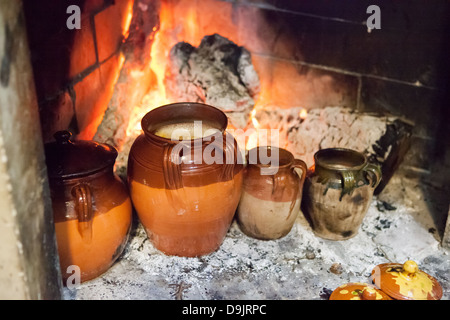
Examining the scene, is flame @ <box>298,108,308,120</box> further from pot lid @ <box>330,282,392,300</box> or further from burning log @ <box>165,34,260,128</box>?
pot lid @ <box>330,282,392,300</box>

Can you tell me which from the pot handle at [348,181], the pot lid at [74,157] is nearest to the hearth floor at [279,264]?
the pot handle at [348,181]

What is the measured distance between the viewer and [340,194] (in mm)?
3434

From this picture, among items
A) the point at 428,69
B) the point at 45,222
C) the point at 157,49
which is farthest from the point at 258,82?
the point at 45,222

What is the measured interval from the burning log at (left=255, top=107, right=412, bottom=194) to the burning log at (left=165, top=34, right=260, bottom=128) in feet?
0.66

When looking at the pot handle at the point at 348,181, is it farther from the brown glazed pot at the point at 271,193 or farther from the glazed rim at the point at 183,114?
the glazed rim at the point at 183,114

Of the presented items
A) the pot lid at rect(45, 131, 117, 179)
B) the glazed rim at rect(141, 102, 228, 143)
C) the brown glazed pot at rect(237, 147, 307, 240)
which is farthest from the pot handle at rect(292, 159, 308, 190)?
the pot lid at rect(45, 131, 117, 179)

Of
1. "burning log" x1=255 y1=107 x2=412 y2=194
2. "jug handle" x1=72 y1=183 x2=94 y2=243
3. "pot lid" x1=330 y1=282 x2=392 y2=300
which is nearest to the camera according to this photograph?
"pot lid" x1=330 y1=282 x2=392 y2=300

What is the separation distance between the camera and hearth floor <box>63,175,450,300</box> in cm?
317

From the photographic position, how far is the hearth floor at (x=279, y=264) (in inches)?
125
